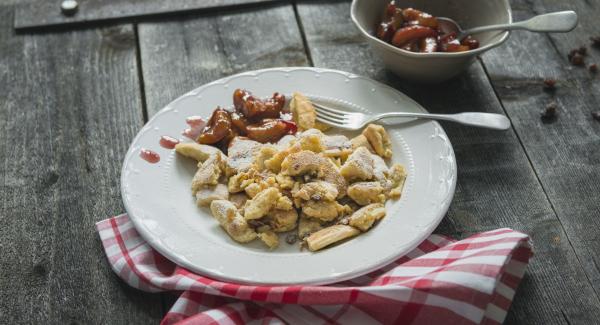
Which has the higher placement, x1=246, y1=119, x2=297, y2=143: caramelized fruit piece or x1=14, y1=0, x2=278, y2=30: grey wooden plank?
x1=246, y1=119, x2=297, y2=143: caramelized fruit piece

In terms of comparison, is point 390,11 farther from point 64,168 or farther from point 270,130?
point 64,168

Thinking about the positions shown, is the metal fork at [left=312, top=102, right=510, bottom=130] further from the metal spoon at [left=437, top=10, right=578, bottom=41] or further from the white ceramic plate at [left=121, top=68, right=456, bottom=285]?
the metal spoon at [left=437, top=10, right=578, bottom=41]

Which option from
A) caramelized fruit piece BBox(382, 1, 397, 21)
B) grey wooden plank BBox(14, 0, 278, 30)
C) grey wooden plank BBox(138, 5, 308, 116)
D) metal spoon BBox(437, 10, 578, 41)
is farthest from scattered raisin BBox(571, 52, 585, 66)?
grey wooden plank BBox(14, 0, 278, 30)

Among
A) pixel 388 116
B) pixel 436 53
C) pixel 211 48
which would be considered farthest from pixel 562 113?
pixel 211 48

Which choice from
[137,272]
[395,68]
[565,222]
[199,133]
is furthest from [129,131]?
[565,222]

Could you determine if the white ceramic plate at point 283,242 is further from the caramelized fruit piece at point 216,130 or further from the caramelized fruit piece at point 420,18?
the caramelized fruit piece at point 420,18
